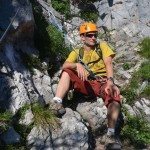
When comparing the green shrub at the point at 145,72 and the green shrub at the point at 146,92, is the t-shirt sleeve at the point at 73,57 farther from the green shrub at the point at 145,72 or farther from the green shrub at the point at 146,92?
the green shrub at the point at 145,72

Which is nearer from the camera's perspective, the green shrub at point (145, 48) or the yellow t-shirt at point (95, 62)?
the yellow t-shirt at point (95, 62)

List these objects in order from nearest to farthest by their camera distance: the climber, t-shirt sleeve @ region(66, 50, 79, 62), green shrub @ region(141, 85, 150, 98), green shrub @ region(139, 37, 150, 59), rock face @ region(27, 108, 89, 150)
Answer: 1. rock face @ region(27, 108, 89, 150)
2. the climber
3. t-shirt sleeve @ region(66, 50, 79, 62)
4. green shrub @ region(141, 85, 150, 98)
5. green shrub @ region(139, 37, 150, 59)

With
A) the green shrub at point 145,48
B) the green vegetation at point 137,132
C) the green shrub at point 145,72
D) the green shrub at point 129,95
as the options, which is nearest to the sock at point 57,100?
the green vegetation at point 137,132

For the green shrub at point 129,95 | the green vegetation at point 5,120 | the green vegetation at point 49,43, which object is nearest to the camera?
the green vegetation at point 5,120

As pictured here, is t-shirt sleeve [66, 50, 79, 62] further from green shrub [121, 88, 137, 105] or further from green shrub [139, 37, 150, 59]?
green shrub [139, 37, 150, 59]

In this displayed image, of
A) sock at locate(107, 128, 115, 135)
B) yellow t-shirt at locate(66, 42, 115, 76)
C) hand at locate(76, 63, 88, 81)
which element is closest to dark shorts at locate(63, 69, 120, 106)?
yellow t-shirt at locate(66, 42, 115, 76)

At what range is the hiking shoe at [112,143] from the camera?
825 centimetres

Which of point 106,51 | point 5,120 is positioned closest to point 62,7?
point 106,51

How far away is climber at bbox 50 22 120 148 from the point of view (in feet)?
29.4

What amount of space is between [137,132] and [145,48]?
139 inches

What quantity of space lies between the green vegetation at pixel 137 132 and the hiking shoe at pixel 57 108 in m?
1.49

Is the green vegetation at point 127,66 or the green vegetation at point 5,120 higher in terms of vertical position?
the green vegetation at point 5,120

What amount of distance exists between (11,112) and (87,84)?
1877mm

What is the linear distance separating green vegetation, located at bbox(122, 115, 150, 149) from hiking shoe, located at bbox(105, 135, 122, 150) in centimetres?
70
